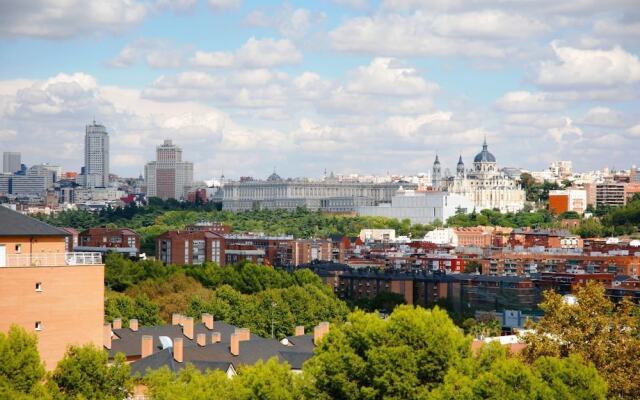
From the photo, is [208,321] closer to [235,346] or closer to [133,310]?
[235,346]

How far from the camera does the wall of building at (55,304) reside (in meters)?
31.2

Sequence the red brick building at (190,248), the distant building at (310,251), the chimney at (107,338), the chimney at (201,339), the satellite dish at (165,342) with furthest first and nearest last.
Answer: the distant building at (310,251) → the red brick building at (190,248) → the chimney at (201,339) → the satellite dish at (165,342) → the chimney at (107,338)

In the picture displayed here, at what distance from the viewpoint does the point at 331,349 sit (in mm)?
35875

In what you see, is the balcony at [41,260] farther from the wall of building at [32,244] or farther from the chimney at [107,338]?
the chimney at [107,338]

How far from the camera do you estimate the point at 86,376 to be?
3164cm

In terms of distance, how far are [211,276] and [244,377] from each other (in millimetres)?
57935

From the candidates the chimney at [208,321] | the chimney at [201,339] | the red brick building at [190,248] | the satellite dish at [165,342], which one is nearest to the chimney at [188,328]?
the chimney at [201,339]

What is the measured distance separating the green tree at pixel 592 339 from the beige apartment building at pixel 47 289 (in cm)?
1136

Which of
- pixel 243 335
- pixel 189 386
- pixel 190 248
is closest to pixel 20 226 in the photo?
pixel 189 386

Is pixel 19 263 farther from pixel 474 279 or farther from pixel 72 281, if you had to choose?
pixel 474 279

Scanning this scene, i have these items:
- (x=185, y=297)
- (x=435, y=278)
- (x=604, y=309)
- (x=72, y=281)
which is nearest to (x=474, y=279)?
(x=435, y=278)

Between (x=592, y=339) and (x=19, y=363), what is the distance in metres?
14.3

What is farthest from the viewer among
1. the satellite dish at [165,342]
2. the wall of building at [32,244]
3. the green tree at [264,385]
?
the satellite dish at [165,342]

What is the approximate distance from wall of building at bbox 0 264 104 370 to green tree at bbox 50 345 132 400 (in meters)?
0.41
